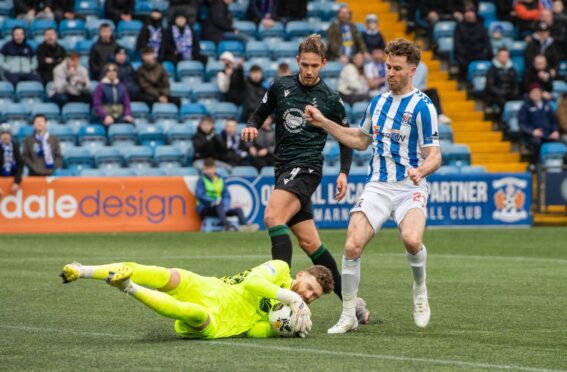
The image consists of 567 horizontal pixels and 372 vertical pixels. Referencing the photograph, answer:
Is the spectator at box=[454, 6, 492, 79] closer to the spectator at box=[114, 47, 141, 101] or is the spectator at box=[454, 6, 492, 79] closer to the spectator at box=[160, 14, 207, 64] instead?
the spectator at box=[160, 14, 207, 64]

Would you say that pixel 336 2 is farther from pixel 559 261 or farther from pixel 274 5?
pixel 559 261

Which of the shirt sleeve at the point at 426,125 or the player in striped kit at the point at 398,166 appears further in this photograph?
the shirt sleeve at the point at 426,125

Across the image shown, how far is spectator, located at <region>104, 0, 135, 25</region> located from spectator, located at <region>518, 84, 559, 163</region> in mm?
8561

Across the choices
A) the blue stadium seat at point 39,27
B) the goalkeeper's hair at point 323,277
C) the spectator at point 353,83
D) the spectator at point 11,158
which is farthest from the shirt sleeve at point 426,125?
the blue stadium seat at point 39,27

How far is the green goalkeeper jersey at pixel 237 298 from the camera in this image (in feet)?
27.8

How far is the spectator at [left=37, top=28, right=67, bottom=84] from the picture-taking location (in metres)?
23.6

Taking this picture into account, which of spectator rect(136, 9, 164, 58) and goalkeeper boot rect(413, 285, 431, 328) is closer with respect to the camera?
goalkeeper boot rect(413, 285, 431, 328)

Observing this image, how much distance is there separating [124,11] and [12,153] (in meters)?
5.89

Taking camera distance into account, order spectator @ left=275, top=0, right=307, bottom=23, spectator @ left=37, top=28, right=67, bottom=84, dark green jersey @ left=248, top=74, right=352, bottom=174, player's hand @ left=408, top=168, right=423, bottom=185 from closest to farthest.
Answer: player's hand @ left=408, top=168, right=423, bottom=185 → dark green jersey @ left=248, top=74, right=352, bottom=174 → spectator @ left=37, top=28, right=67, bottom=84 → spectator @ left=275, top=0, right=307, bottom=23

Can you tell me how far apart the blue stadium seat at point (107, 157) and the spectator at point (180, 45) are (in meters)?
3.13

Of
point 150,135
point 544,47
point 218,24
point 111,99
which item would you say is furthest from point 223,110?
point 544,47

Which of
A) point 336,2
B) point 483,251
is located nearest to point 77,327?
point 483,251

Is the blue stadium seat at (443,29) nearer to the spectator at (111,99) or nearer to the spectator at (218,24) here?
the spectator at (218,24)

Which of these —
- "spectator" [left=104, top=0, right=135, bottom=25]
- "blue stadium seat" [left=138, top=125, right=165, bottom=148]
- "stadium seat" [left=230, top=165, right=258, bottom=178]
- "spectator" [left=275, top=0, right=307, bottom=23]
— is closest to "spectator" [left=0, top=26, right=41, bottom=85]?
"blue stadium seat" [left=138, top=125, right=165, bottom=148]
